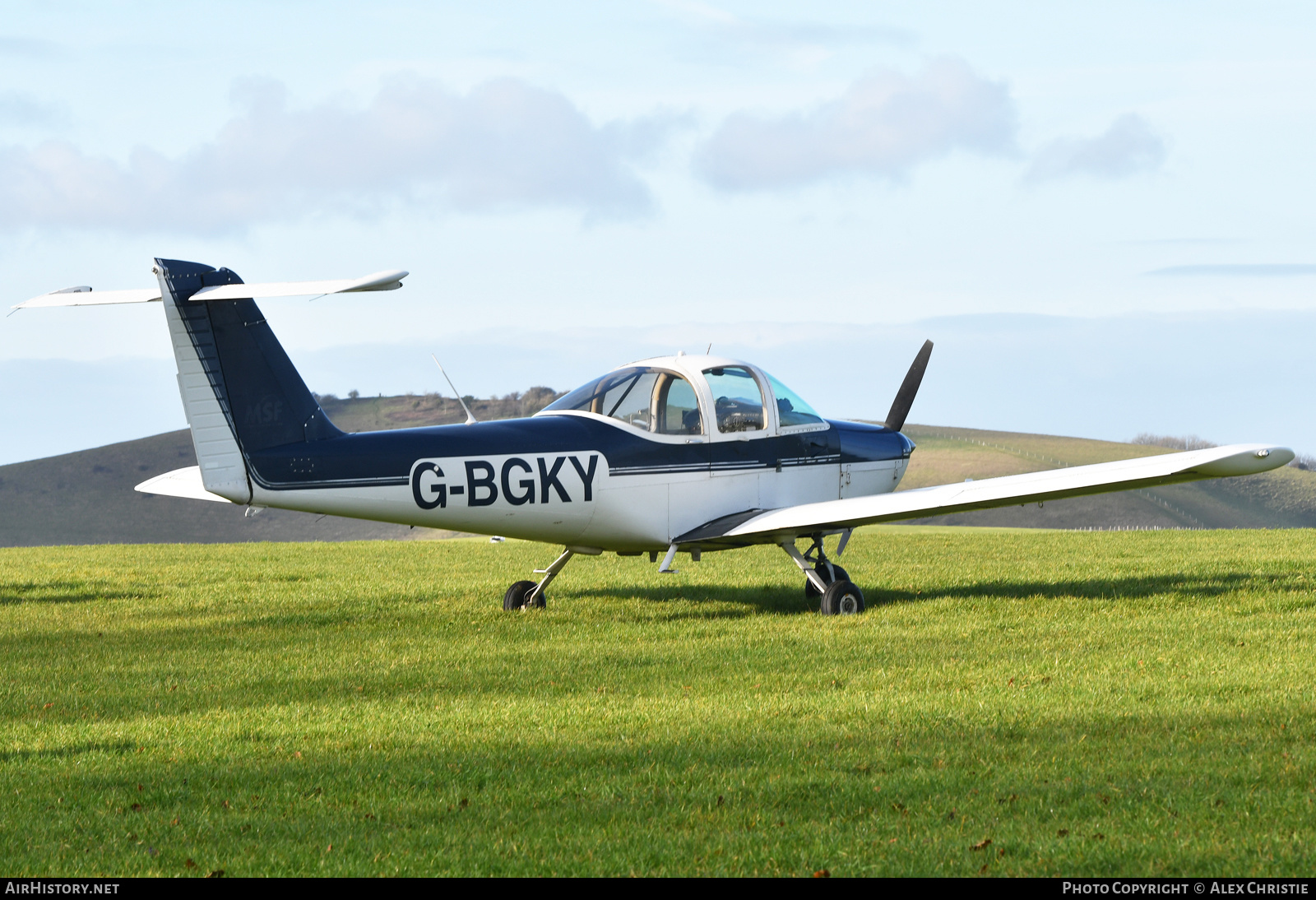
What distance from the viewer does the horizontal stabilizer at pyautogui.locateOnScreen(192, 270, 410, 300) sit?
9.73m

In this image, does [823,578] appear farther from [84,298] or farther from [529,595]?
[84,298]

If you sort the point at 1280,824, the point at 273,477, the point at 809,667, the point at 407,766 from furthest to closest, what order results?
the point at 273,477 < the point at 809,667 < the point at 407,766 < the point at 1280,824

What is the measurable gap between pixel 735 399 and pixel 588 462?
193 cm

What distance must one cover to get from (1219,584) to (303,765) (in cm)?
1104

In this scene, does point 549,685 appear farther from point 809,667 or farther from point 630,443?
point 630,443

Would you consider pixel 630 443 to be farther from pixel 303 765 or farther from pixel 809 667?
pixel 303 765

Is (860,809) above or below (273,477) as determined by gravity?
below

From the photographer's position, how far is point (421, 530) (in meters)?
48.7

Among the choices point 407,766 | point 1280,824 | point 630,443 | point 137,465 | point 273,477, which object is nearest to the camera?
point 1280,824

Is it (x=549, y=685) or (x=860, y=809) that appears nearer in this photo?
(x=860, y=809)

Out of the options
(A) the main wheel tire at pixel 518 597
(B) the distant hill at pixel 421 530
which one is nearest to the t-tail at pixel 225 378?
→ (A) the main wheel tire at pixel 518 597

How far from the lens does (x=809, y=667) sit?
9.68m

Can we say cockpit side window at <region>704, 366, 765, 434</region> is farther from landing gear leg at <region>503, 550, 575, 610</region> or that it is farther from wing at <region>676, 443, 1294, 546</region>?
landing gear leg at <region>503, 550, 575, 610</region>
